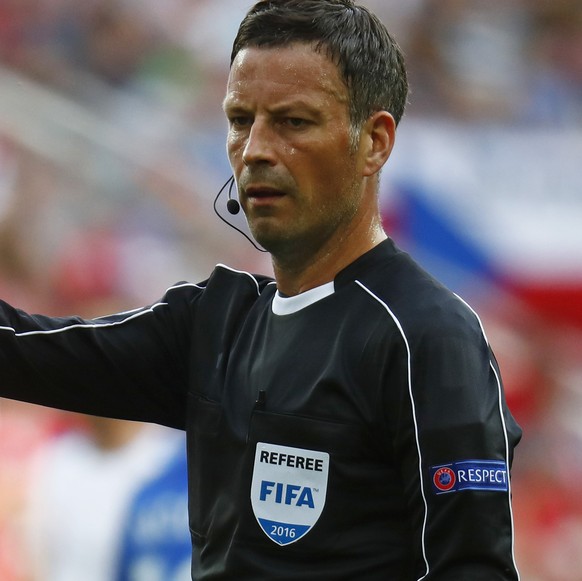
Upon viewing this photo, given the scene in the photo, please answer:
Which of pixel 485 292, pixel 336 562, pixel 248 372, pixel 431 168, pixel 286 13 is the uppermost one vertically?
pixel 431 168

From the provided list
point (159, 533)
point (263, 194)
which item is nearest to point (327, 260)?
point (263, 194)

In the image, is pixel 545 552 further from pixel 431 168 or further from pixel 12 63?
pixel 12 63

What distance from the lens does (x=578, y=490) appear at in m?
3.60

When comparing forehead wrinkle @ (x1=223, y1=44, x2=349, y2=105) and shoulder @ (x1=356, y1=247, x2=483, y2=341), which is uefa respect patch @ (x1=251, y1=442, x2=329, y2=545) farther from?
forehead wrinkle @ (x1=223, y1=44, x2=349, y2=105)

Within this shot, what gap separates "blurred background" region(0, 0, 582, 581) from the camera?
3.71m

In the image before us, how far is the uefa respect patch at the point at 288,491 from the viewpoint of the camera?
1565 millimetres

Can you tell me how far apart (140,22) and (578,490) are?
2.29 m

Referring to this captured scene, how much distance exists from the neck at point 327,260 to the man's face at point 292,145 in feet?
0.13

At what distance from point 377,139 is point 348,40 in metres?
0.15

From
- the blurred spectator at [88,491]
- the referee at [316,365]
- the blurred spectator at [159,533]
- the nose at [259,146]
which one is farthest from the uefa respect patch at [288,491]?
the blurred spectator at [88,491]

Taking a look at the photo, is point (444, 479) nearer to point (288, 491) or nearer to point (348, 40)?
point (288, 491)

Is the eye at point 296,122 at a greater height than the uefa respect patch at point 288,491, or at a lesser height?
greater

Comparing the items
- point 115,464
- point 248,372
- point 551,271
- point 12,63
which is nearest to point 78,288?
point 115,464

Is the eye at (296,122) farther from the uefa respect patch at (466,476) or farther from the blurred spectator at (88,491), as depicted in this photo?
the blurred spectator at (88,491)
